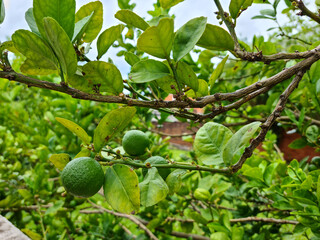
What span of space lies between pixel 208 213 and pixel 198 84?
2.60 ft

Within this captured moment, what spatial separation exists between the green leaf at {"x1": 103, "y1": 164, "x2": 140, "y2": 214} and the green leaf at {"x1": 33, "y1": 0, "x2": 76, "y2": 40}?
0.96 feet

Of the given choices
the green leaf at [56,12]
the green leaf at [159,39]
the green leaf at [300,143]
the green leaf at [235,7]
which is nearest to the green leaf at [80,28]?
the green leaf at [56,12]

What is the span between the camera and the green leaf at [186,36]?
1.71ft

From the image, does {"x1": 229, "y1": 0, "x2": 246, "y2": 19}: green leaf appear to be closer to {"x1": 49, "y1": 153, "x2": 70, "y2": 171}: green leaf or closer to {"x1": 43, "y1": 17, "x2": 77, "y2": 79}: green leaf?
{"x1": 43, "y1": 17, "x2": 77, "y2": 79}: green leaf

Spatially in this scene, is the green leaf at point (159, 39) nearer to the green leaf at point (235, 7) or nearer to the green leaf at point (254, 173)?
the green leaf at point (235, 7)

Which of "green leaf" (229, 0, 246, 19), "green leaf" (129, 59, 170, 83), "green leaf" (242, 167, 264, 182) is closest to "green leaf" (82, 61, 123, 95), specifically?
"green leaf" (129, 59, 170, 83)

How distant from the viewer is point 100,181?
0.52 m

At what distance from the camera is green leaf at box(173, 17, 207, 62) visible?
1.71ft

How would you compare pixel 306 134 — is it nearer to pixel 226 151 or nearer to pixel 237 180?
pixel 237 180

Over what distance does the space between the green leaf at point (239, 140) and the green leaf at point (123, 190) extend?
0.23 m

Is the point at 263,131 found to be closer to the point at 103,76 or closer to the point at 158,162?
the point at 158,162

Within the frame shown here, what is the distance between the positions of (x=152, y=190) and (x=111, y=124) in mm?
160

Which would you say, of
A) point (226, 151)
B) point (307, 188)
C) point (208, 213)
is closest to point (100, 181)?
point (226, 151)

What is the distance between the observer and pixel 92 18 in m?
0.60
